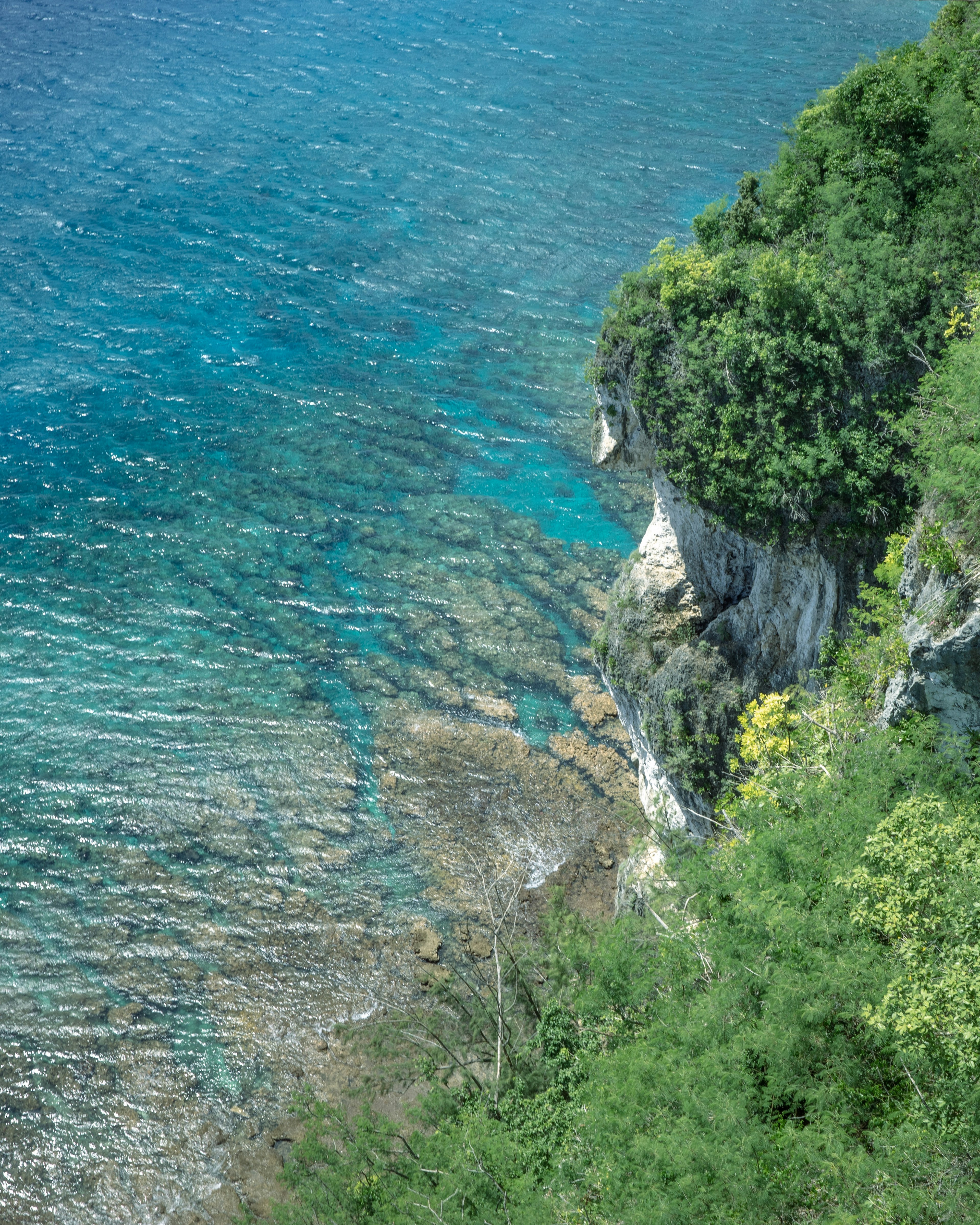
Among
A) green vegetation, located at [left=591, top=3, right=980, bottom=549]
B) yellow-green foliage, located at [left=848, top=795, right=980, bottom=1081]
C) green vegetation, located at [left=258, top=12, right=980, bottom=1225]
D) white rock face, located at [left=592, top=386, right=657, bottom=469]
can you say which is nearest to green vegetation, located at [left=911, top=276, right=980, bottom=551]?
green vegetation, located at [left=258, top=12, right=980, bottom=1225]

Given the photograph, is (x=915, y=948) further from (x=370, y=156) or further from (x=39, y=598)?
(x=370, y=156)

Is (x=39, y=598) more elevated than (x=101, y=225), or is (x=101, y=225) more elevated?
(x=101, y=225)

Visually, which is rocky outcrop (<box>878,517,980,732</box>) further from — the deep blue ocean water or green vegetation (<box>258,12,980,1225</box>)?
the deep blue ocean water

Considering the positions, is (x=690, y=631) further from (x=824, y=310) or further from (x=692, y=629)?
(x=824, y=310)

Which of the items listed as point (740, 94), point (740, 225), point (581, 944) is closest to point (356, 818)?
point (581, 944)

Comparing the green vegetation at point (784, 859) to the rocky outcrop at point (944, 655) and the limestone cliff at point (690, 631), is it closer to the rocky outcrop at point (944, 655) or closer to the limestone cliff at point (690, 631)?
the limestone cliff at point (690, 631)

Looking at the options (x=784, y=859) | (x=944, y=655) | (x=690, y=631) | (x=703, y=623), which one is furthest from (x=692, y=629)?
(x=944, y=655)

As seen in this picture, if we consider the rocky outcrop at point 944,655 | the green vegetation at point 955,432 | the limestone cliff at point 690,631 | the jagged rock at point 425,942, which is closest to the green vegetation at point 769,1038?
the rocky outcrop at point 944,655
